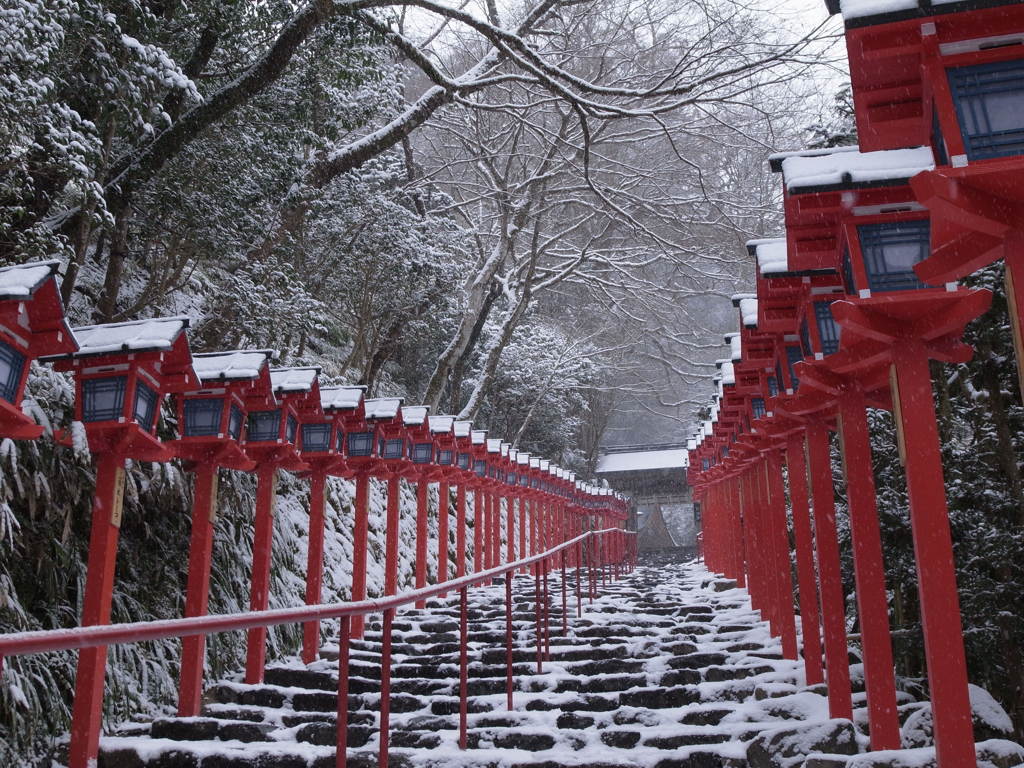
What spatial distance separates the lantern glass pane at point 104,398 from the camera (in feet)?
15.8

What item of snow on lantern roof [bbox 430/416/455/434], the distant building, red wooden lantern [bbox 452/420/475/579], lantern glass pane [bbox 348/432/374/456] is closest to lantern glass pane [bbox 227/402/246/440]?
lantern glass pane [bbox 348/432/374/456]

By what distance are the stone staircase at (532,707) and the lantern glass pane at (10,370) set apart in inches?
95.4

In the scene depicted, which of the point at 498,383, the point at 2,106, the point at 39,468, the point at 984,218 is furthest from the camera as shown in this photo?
the point at 498,383

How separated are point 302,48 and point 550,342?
16.3 m

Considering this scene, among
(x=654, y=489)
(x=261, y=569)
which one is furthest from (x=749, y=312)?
(x=654, y=489)

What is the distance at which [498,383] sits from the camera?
2311 centimetres

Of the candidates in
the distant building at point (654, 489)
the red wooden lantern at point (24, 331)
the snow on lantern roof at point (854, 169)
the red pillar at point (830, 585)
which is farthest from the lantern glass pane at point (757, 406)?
the distant building at point (654, 489)

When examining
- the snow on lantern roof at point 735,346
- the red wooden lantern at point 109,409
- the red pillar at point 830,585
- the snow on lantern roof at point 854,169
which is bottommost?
the red pillar at point 830,585

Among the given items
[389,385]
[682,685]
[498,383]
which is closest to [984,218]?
[682,685]

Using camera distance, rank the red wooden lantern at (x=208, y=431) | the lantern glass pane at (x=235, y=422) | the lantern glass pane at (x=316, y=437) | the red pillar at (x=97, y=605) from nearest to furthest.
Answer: the red pillar at (x=97, y=605) → the red wooden lantern at (x=208, y=431) → the lantern glass pane at (x=235, y=422) → the lantern glass pane at (x=316, y=437)

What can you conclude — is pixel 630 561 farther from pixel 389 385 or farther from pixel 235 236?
pixel 235 236

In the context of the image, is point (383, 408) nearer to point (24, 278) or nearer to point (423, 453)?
→ point (423, 453)

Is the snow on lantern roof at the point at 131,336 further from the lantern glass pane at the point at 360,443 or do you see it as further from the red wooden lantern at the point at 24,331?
the lantern glass pane at the point at 360,443

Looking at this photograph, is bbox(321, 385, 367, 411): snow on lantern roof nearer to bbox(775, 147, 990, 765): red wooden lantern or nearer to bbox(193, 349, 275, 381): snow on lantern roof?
bbox(193, 349, 275, 381): snow on lantern roof
